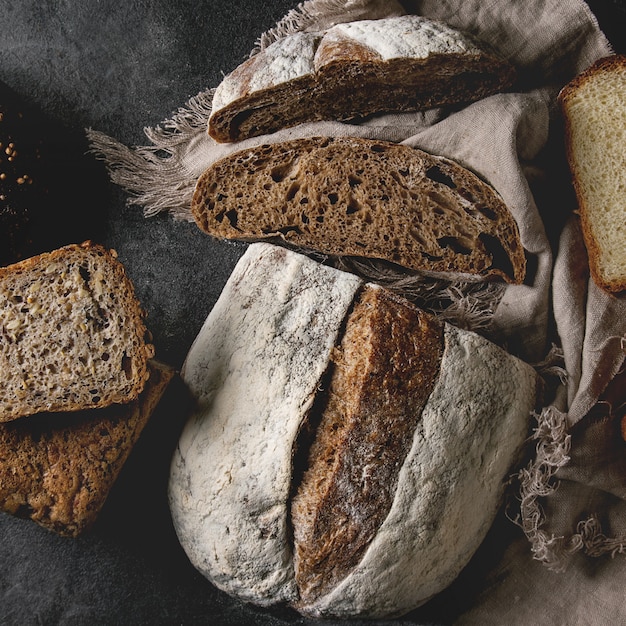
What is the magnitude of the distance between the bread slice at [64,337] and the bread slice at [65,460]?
9 centimetres

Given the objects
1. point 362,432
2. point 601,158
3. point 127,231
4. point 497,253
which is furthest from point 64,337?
point 601,158

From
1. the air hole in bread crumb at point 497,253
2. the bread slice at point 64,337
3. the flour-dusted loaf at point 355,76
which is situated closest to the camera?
the bread slice at point 64,337

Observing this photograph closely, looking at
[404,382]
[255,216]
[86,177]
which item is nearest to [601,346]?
[404,382]

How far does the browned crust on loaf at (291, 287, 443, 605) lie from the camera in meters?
1.54

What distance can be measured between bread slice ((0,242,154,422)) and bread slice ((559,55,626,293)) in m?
1.18

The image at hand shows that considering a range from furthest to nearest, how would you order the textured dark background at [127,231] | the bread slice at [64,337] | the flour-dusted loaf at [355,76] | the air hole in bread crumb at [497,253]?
the textured dark background at [127,231]
the air hole in bread crumb at [497,253]
the flour-dusted loaf at [355,76]
the bread slice at [64,337]

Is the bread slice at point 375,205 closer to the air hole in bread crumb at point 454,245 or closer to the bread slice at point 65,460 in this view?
the air hole in bread crumb at point 454,245

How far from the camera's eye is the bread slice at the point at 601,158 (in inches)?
68.1

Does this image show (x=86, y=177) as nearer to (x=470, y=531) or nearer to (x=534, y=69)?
(x=534, y=69)

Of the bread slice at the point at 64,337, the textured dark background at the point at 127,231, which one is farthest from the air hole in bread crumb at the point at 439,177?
the bread slice at the point at 64,337

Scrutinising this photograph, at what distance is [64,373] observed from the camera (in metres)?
1.54

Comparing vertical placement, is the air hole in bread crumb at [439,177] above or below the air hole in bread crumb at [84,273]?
below

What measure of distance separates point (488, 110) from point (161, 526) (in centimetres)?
147

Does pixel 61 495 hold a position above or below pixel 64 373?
below
